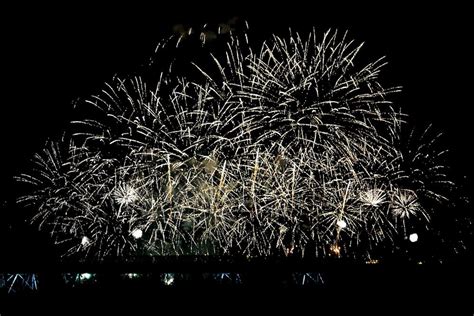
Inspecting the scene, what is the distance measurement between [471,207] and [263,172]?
8.26 metres

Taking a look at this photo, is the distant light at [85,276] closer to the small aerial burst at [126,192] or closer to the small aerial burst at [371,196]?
the small aerial burst at [126,192]

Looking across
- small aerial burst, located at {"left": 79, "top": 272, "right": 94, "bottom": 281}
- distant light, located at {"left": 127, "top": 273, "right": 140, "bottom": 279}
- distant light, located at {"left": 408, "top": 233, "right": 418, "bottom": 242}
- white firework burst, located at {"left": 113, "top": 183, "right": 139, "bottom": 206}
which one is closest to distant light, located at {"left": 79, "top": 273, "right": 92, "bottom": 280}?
small aerial burst, located at {"left": 79, "top": 272, "right": 94, "bottom": 281}

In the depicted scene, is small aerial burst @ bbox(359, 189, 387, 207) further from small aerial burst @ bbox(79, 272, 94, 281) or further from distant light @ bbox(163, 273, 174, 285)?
small aerial burst @ bbox(79, 272, 94, 281)

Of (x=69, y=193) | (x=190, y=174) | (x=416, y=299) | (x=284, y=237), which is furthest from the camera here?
(x=284, y=237)

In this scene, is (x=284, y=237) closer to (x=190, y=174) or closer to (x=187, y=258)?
(x=190, y=174)

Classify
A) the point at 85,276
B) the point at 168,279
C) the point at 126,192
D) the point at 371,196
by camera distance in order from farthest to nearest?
the point at 126,192, the point at 371,196, the point at 85,276, the point at 168,279

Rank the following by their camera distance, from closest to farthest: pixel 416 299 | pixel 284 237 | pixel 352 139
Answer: pixel 416 299, pixel 352 139, pixel 284 237

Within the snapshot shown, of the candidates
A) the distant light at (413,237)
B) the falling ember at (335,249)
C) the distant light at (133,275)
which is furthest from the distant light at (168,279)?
the distant light at (413,237)

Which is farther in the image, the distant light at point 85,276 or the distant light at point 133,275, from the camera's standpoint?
the distant light at point 85,276

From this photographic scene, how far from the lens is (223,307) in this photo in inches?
219

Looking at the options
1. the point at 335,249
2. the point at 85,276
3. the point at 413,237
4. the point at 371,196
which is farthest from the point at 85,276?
the point at 413,237

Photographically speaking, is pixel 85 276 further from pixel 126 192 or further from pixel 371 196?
pixel 371 196

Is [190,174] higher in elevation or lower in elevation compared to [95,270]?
higher

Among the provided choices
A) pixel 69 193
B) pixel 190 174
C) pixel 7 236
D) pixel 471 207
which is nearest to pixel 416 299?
pixel 190 174
